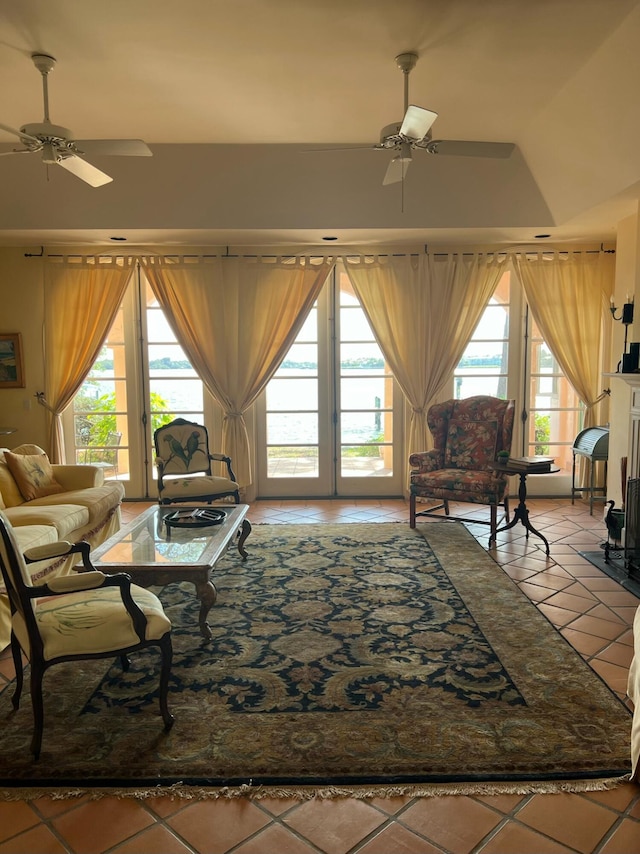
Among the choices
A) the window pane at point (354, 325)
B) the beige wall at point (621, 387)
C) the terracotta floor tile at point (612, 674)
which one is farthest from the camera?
the window pane at point (354, 325)

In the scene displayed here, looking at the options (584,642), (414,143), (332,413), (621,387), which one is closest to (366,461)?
(332,413)

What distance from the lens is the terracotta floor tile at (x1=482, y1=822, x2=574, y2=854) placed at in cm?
189

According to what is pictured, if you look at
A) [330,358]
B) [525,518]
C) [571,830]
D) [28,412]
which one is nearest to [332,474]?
[330,358]

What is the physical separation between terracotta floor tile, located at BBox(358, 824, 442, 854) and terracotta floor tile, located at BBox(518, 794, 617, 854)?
1.13 feet

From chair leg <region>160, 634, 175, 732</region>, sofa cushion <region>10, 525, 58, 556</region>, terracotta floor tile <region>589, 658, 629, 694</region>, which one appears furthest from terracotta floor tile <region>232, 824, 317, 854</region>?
sofa cushion <region>10, 525, 58, 556</region>

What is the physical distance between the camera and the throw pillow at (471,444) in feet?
17.7

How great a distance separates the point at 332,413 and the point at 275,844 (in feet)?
15.7

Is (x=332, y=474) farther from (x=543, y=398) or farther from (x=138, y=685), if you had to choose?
(x=138, y=685)

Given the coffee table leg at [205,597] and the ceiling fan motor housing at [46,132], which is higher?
the ceiling fan motor housing at [46,132]

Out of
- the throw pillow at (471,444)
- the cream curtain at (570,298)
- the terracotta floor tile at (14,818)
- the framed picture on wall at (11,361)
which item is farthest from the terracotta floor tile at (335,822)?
the framed picture on wall at (11,361)

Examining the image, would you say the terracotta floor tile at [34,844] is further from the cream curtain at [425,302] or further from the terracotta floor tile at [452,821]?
the cream curtain at [425,302]

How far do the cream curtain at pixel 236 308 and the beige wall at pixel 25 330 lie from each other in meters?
1.20

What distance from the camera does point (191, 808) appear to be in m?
2.10

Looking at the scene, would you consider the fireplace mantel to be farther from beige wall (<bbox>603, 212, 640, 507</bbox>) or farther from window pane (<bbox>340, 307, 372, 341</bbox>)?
window pane (<bbox>340, 307, 372, 341</bbox>)
